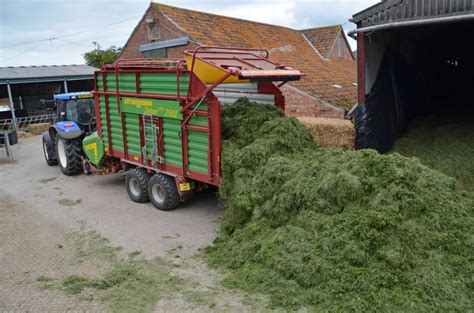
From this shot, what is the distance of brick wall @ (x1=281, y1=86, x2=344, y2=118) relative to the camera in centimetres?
1141

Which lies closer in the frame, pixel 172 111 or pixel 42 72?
pixel 172 111

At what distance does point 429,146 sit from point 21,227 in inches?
324

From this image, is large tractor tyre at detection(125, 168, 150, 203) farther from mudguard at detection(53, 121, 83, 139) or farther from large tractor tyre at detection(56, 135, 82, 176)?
large tractor tyre at detection(56, 135, 82, 176)

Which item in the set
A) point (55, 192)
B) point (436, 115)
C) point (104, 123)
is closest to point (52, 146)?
point (55, 192)

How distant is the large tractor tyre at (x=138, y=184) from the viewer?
27.5ft

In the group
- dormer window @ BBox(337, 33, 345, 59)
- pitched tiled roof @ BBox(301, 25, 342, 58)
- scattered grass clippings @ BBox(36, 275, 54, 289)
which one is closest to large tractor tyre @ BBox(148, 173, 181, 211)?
scattered grass clippings @ BBox(36, 275, 54, 289)

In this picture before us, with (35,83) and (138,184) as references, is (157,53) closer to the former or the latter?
(35,83)

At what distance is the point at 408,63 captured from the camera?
12359 millimetres

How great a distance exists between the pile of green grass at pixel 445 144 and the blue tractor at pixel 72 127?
7597 millimetres

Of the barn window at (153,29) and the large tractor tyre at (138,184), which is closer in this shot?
the large tractor tyre at (138,184)

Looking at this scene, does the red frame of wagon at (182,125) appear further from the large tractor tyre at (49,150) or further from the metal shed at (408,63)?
the metal shed at (408,63)

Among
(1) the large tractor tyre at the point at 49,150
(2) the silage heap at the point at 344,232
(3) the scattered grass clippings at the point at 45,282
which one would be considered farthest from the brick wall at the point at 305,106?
(3) the scattered grass clippings at the point at 45,282

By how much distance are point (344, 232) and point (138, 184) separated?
4.84 metres

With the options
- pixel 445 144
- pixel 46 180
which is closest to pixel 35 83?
pixel 46 180
